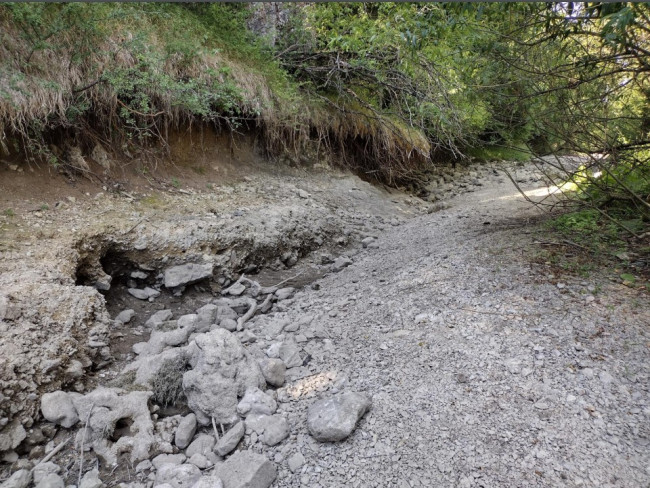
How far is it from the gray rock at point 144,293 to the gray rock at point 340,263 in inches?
80.1

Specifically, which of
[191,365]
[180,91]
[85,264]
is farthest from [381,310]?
[180,91]

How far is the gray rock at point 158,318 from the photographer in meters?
3.78

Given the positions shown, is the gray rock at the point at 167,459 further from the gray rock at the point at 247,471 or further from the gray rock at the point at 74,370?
the gray rock at the point at 74,370

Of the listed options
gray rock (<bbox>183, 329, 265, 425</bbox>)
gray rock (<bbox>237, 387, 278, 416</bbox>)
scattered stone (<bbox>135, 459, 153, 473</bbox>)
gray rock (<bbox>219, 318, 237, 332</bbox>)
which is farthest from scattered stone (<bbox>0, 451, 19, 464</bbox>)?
gray rock (<bbox>219, 318, 237, 332</bbox>)

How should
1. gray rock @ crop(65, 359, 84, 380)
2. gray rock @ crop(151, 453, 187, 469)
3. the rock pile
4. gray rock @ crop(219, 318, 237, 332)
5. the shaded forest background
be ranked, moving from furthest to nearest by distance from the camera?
gray rock @ crop(219, 318, 237, 332)
the shaded forest background
gray rock @ crop(65, 359, 84, 380)
gray rock @ crop(151, 453, 187, 469)
the rock pile

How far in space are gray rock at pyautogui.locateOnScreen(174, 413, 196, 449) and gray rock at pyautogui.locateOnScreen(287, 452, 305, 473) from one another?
26.5 inches

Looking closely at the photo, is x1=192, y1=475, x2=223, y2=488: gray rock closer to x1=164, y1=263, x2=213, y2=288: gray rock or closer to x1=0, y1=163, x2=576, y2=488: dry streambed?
x1=0, y1=163, x2=576, y2=488: dry streambed

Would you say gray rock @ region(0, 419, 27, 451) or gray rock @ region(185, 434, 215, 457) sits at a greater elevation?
gray rock @ region(185, 434, 215, 457)

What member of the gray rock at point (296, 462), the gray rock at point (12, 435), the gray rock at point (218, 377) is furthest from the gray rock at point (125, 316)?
the gray rock at point (296, 462)

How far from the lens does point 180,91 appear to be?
5.01 m

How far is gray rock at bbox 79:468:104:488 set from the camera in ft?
7.17

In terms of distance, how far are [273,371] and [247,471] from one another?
2.60ft

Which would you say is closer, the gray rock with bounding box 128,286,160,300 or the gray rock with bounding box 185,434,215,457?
the gray rock with bounding box 185,434,215,457

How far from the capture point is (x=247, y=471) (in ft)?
7.10
